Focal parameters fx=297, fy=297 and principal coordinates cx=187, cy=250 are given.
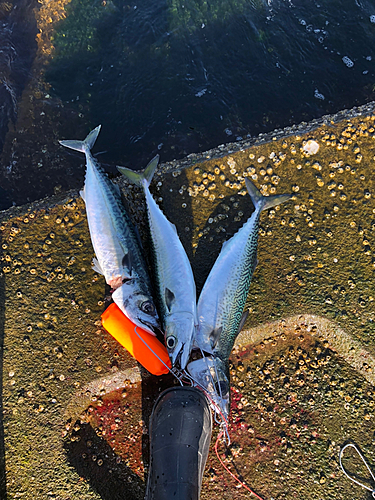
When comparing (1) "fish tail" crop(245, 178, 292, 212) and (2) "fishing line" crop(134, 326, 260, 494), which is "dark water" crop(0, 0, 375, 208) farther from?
(2) "fishing line" crop(134, 326, 260, 494)

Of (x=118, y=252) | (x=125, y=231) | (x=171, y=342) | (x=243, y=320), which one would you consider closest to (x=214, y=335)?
(x=243, y=320)

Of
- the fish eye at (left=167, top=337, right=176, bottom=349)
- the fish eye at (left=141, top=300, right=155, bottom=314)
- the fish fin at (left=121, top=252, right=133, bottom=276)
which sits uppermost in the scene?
the fish fin at (left=121, top=252, right=133, bottom=276)

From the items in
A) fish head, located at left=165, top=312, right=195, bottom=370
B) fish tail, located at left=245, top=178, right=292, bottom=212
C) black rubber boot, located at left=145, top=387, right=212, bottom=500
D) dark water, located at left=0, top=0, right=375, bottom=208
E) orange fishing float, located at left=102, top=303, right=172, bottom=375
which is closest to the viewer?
black rubber boot, located at left=145, top=387, right=212, bottom=500

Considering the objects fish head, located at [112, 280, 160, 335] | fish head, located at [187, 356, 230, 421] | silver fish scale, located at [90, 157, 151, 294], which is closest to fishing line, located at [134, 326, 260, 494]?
fish head, located at [187, 356, 230, 421]

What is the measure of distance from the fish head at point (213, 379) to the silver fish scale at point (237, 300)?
14 cm

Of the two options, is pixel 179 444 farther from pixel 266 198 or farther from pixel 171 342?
pixel 266 198

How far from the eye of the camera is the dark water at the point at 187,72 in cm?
546

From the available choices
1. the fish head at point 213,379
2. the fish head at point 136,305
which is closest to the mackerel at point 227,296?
the fish head at point 213,379

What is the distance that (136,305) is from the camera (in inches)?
148

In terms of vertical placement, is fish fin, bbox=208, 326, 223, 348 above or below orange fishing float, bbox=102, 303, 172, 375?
below

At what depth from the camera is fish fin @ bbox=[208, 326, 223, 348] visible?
372 cm

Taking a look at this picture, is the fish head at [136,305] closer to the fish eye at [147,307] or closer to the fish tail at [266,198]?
the fish eye at [147,307]

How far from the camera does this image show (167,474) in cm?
325

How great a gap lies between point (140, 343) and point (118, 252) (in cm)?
119
